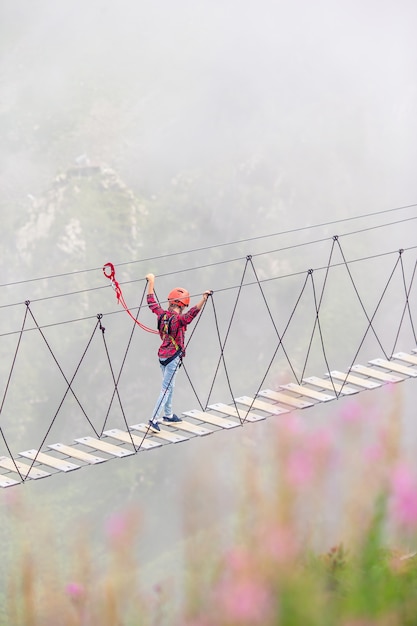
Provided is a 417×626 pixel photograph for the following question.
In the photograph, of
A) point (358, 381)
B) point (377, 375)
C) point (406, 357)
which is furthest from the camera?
point (406, 357)

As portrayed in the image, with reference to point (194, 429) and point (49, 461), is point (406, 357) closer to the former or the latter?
point (194, 429)

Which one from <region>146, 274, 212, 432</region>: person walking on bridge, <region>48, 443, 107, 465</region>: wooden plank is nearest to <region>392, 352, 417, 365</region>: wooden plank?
<region>146, 274, 212, 432</region>: person walking on bridge

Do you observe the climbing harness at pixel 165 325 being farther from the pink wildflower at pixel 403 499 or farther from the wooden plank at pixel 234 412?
the pink wildflower at pixel 403 499

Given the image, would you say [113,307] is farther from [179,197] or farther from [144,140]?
[144,140]

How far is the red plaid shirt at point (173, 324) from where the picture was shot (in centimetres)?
1283

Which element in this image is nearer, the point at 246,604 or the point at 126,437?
the point at 246,604

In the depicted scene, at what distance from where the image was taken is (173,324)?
12906mm

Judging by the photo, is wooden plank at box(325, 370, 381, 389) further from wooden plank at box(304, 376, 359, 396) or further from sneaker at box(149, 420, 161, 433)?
sneaker at box(149, 420, 161, 433)

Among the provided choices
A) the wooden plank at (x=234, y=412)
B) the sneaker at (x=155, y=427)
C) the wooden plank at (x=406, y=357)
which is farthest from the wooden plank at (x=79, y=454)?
the wooden plank at (x=406, y=357)

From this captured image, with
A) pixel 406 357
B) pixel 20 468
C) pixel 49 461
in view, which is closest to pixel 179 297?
pixel 49 461

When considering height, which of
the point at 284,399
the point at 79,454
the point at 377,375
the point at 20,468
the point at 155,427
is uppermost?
the point at 377,375

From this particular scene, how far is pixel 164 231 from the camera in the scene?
28172 mm

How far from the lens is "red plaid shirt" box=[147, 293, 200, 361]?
42.1 ft

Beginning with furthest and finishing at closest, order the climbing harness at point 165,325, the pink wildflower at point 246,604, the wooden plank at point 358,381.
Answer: the wooden plank at point 358,381 < the climbing harness at point 165,325 < the pink wildflower at point 246,604
